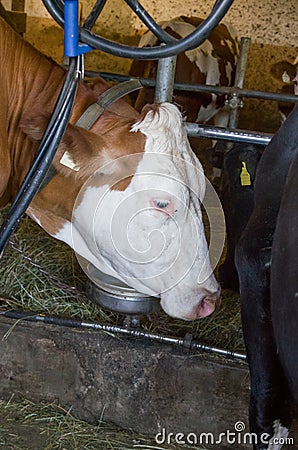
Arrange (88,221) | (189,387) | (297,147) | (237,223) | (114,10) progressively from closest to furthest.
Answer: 1. (297,147)
2. (88,221)
3. (189,387)
4. (237,223)
5. (114,10)

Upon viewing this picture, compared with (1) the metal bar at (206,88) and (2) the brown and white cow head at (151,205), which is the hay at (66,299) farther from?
(1) the metal bar at (206,88)

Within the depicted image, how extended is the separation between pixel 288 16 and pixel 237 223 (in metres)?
3.98

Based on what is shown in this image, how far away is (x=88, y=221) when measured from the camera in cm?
217

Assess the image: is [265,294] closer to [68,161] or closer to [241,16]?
[68,161]

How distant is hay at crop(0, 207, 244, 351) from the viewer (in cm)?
250

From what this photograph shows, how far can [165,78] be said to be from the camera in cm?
241

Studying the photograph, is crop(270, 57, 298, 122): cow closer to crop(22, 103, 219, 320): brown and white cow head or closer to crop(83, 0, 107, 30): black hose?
crop(22, 103, 219, 320): brown and white cow head

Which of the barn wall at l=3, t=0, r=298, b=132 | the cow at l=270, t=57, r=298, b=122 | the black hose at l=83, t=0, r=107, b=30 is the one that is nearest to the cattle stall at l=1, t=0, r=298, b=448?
the black hose at l=83, t=0, r=107, b=30

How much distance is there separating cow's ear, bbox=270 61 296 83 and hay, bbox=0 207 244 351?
118 inches

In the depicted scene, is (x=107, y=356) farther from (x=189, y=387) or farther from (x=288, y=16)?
(x=288, y=16)

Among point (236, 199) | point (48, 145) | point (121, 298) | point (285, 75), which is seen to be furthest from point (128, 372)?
point (285, 75)

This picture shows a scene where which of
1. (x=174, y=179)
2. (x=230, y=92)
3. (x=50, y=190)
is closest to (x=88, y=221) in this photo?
(x=50, y=190)

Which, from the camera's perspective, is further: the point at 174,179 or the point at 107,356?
the point at 107,356

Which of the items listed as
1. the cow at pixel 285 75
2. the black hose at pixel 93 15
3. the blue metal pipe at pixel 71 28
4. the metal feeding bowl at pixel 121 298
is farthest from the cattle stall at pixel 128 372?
the cow at pixel 285 75
